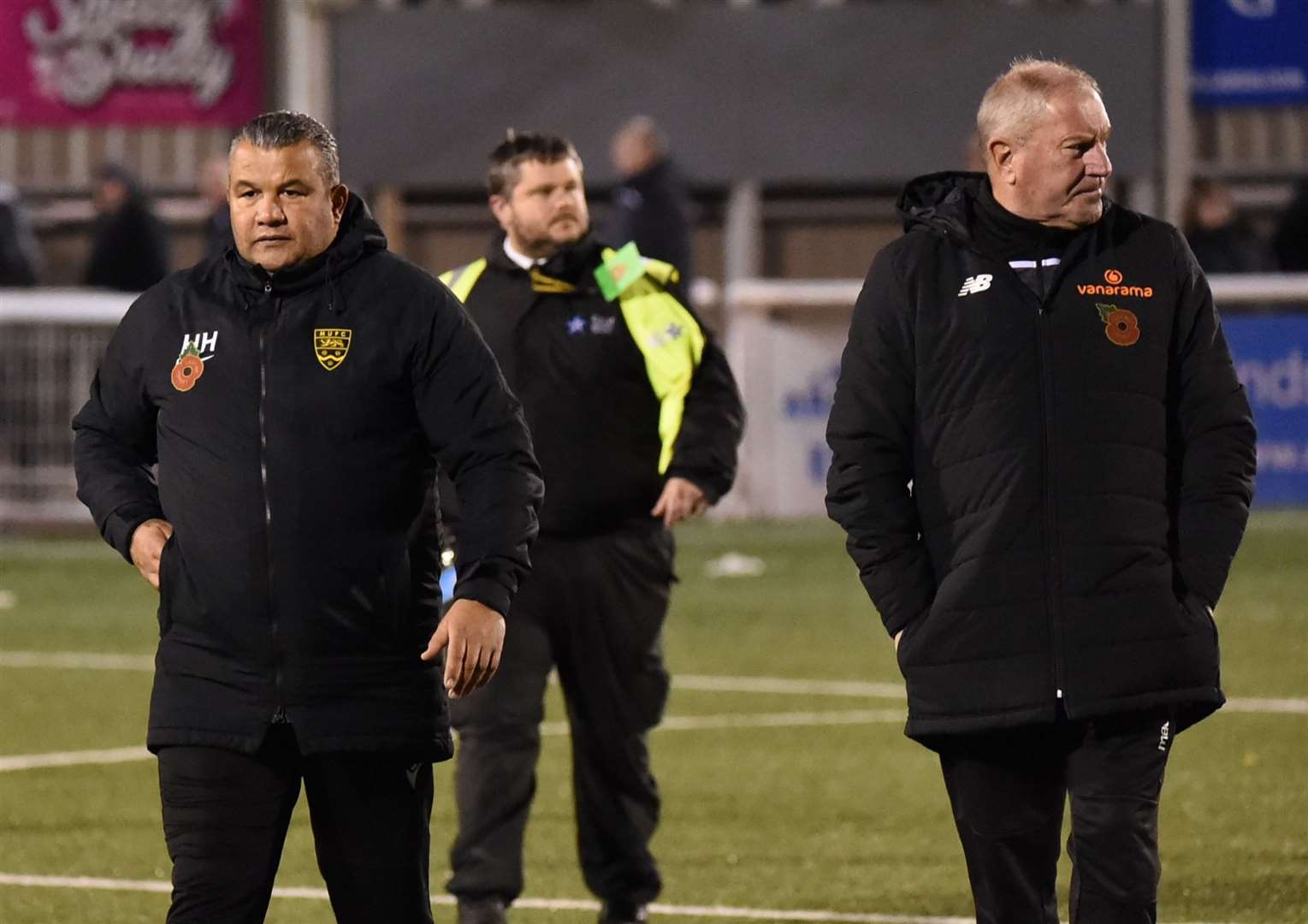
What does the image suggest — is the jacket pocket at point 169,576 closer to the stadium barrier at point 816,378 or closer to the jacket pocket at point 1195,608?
the jacket pocket at point 1195,608

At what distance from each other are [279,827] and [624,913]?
2.38 metres

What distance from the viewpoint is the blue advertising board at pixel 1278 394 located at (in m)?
19.2

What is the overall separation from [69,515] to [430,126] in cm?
752

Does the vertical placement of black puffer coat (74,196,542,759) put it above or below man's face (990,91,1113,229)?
below

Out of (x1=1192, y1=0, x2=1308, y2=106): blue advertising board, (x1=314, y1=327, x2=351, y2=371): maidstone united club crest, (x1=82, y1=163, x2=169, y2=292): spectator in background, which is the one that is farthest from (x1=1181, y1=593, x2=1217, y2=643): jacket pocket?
(x1=1192, y1=0, x2=1308, y2=106): blue advertising board

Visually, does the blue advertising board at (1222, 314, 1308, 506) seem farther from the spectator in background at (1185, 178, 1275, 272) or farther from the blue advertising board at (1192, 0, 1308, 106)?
the blue advertising board at (1192, 0, 1308, 106)

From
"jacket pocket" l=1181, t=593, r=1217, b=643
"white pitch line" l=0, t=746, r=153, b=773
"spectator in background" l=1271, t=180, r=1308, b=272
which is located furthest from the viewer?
"spectator in background" l=1271, t=180, r=1308, b=272

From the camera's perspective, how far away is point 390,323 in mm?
5730

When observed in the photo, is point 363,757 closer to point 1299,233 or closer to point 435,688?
point 435,688

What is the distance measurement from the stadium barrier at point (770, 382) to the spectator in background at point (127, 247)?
2.71 ft

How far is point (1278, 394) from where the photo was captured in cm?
1925

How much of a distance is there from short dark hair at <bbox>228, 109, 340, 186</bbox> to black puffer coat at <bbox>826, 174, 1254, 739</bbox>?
1125 mm

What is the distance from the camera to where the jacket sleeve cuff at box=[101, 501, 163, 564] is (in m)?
5.79

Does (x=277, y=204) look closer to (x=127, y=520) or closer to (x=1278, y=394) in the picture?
(x=127, y=520)
